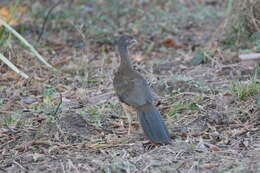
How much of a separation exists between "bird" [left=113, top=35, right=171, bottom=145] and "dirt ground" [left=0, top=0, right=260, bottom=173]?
12cm

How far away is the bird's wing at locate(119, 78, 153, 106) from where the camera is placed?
4980mm

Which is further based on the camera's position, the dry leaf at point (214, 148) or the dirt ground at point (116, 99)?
the dry leaf at point (214, 148)

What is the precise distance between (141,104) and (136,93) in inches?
5.7

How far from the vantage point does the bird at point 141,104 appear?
4.79m

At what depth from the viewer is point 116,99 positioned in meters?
6.17

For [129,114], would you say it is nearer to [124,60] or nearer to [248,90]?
[124,60]

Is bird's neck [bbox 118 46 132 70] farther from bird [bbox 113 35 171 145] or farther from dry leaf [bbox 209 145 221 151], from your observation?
dry leaf [bbox 209 145 221 151]

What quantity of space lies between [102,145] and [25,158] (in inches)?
24.3

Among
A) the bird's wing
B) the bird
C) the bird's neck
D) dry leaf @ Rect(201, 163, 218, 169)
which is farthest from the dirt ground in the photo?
the bird's neck

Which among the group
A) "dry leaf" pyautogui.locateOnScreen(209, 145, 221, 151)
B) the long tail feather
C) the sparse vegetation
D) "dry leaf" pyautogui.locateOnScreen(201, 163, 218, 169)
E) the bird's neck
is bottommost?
"dry leaf" pyautogui.locateOnScreen(201, 163, 218, 169)

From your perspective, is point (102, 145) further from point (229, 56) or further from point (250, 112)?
point (229, 56)

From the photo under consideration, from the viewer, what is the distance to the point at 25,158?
4.66m

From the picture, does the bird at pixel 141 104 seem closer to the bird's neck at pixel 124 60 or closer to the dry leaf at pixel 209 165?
the bird's neck at pixel 124 60

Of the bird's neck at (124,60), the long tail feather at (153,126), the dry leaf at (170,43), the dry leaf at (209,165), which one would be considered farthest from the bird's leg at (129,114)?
the dry leaf at (170,43)
